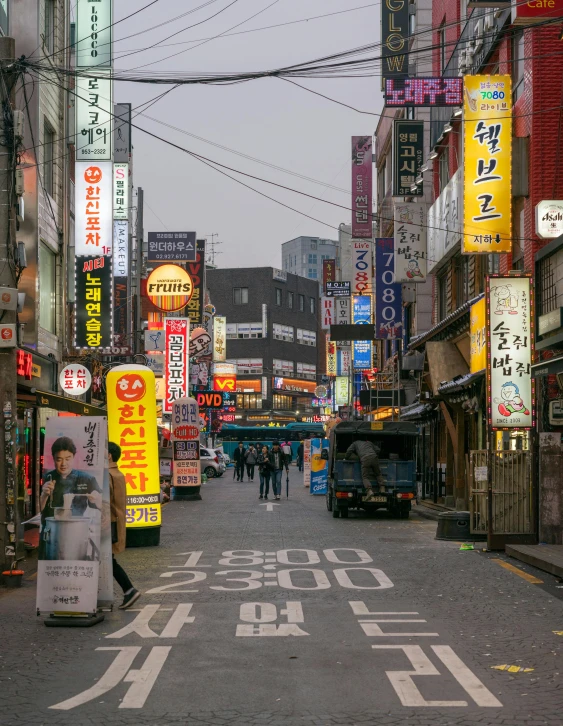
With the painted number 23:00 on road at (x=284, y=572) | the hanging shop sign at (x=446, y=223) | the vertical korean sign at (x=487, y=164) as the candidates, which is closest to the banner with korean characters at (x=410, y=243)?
the hanging shop sign at (x=446, y=223)

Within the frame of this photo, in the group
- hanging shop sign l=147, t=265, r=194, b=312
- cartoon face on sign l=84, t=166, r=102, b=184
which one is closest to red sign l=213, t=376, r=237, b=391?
hanging shop sign l=147, t=265, r=194, b=312

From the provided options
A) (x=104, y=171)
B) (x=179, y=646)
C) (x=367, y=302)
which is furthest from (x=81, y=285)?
(x=367, y=302)

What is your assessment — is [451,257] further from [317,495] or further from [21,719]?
[21,719]

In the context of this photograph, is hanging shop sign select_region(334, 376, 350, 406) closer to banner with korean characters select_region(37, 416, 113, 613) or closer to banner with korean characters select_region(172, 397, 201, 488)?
banner with korean characters select_region(172, 397, 201, 488)

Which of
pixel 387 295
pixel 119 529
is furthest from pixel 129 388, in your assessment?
pixel 387 295

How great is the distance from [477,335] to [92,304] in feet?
35.1

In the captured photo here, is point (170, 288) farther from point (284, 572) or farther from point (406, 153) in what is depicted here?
point (284, 572)

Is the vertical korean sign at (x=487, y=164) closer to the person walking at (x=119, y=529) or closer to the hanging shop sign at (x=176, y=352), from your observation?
the person walking at (x=119, y=529)

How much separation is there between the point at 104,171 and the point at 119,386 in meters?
11.3

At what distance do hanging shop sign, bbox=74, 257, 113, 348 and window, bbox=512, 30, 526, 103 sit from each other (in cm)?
Answer: 1188

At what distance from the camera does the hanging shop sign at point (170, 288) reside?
44406mm

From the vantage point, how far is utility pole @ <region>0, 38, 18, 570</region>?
14.8 meters

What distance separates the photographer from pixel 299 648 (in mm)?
9633

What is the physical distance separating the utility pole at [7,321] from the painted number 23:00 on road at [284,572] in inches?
92.9
